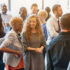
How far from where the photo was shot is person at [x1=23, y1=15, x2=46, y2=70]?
8.84 feet

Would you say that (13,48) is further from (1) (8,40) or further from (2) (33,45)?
(2) (33,45)

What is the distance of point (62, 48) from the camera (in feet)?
5.57

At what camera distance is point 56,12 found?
315cm

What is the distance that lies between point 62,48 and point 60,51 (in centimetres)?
4

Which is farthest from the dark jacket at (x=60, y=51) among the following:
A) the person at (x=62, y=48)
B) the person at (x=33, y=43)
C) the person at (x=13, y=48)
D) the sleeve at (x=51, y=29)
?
the sleeve at (x=51, y=29)

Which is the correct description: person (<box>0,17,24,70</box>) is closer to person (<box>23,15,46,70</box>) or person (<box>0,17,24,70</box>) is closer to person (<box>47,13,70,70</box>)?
person (<box>23,15,46,70</box>)

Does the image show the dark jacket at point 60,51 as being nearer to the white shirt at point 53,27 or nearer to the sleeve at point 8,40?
the sleeve at point 8,40

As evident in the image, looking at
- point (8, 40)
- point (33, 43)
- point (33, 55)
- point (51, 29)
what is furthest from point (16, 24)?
point (51, 29)

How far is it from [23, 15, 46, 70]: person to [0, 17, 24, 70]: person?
0.31 meters

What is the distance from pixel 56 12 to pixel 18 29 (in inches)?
40.7

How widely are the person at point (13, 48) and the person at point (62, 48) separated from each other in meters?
0.66

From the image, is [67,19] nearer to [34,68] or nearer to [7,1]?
[34,68]

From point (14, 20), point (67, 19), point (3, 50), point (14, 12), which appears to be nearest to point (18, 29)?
point (14, 20)

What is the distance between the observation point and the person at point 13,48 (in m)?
2.29
